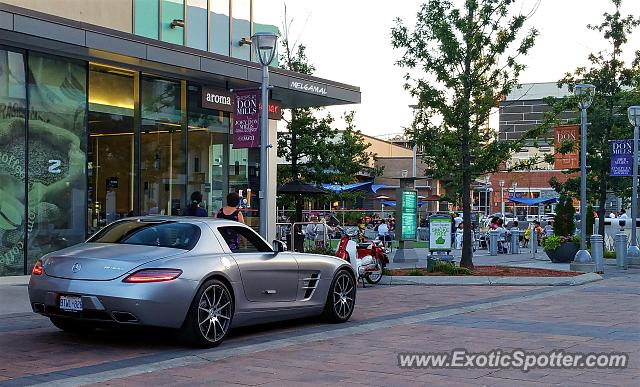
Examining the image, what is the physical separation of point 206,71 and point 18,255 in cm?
588

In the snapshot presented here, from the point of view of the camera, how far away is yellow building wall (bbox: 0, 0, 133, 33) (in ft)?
56.6

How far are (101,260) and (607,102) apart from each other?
23.9 m

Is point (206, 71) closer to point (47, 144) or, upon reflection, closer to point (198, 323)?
point (47, 144)

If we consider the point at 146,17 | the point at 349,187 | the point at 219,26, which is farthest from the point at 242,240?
the point at 349,187

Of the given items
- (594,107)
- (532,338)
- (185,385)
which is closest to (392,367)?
(185,385)

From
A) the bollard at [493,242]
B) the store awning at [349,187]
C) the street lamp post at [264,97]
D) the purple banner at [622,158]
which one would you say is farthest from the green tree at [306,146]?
the street lamp post at [264,97]

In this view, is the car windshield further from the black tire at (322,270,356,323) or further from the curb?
the curb

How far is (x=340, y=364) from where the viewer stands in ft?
25.6

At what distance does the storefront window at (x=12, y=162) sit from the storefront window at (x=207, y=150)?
510 cm

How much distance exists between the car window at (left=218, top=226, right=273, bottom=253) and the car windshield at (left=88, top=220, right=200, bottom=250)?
0.46 meters

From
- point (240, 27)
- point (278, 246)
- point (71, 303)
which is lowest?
point (71, 303)

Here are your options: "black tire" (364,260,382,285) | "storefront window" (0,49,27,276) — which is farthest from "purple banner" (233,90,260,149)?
"storefront window" (0,49,27,276)

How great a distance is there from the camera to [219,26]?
21.6m

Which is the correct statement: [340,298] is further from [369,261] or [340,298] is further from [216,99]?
[216,99]
